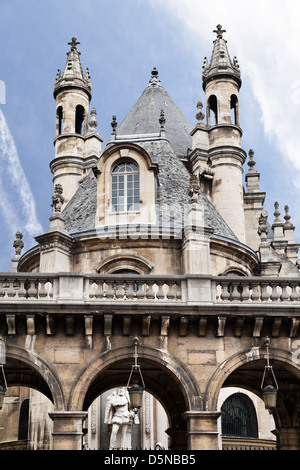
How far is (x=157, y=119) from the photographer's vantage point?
35312 mm

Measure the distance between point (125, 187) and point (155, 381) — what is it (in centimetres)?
770

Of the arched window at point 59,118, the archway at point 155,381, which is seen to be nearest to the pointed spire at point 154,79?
the arched window at point 59,118

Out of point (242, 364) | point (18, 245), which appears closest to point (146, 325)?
point (242, 364)

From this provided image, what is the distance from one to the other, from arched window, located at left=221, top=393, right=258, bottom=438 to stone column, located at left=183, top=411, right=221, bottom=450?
515 inches

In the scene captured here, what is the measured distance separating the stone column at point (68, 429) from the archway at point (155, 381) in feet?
0.84

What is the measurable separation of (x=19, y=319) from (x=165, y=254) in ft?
24.5

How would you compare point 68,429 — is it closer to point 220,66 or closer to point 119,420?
point 119,420

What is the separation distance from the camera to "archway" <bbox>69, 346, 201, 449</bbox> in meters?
18.0

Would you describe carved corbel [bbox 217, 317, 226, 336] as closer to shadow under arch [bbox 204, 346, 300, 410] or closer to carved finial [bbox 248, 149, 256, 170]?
shadow under arch [bbox 204, 346, 300, 410]

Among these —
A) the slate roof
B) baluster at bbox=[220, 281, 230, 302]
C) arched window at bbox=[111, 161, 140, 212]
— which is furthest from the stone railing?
arched window at bbox=[111, 161, 140, 212]

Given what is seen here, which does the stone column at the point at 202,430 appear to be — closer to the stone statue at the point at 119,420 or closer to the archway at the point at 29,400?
the stone statue at the point at 119,420
